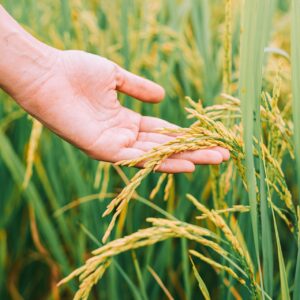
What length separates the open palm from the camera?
3.47 feet

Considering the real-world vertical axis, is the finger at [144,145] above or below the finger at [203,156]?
above

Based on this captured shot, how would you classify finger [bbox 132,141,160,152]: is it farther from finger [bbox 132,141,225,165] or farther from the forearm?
the forearm

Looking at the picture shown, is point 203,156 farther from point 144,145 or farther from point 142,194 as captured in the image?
point 142,194

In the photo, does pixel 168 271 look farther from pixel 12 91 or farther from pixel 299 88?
pixel 299 88

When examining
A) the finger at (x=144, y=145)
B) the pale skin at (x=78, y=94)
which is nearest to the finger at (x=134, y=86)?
the pale skin at (x=78, y=94)

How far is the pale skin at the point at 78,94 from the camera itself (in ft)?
3.49

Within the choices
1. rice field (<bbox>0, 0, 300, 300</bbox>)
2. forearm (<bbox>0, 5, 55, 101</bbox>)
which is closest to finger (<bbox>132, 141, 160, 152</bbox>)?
rice field (<bbox>0, 0, 300, 300</bbox>)

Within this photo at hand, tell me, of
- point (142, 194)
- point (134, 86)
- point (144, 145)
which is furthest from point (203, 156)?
point (142, 194)

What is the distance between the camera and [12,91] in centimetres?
108

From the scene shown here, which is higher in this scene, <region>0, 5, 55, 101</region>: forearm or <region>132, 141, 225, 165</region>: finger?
<region>0, 5, 55, 101</region>: forearm

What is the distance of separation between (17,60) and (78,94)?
15 centimetres

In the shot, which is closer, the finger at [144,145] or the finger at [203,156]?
the finger at [203,156]

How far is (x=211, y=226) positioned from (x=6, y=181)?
66cm

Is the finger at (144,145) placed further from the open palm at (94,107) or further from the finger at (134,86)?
the finger at (134,86)
